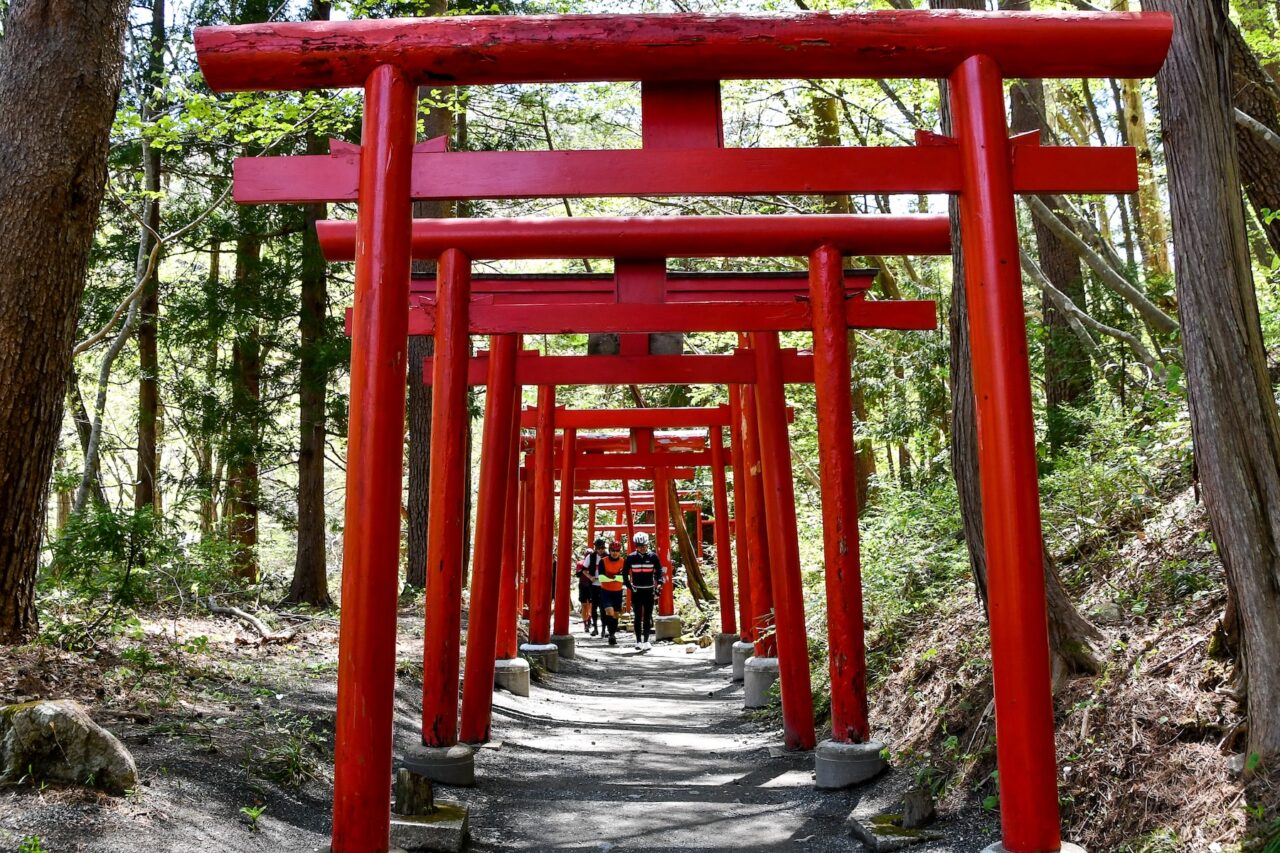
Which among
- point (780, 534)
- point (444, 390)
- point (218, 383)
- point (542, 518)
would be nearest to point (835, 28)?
point (444, 390)

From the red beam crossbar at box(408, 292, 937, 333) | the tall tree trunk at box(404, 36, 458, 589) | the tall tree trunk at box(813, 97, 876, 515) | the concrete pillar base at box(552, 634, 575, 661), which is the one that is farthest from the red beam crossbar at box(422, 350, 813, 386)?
the concrete pillar base at box(552, 634, 575, 661)

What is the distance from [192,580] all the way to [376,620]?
4.64 metres

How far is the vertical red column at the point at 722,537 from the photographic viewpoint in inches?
619

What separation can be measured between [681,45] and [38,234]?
13.8 feet

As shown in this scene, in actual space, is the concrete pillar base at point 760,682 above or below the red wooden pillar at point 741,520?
below

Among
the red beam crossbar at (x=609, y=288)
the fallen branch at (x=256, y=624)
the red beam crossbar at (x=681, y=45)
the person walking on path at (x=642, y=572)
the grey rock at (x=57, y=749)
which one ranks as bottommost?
the grey rock at (x=57, y=749)

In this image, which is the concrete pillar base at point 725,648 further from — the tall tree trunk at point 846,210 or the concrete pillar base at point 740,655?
the tall tree trunk at point 846,210

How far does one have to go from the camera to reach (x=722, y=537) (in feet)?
54.5

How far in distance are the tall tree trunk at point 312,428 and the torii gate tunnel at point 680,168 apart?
29.6 ft

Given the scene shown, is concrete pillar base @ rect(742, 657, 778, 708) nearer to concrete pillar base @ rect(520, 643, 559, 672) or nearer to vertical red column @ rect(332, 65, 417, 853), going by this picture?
concrete pillar base @ rect(520, 643, 559, 672)

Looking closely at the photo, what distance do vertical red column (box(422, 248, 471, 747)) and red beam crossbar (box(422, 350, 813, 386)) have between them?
114 inches

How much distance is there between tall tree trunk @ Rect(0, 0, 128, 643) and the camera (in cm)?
603

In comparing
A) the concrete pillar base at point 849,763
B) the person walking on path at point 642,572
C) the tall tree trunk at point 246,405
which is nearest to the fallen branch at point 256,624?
the tall tree trunk at point 246,405

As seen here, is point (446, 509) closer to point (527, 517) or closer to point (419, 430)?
point (419, 430)
